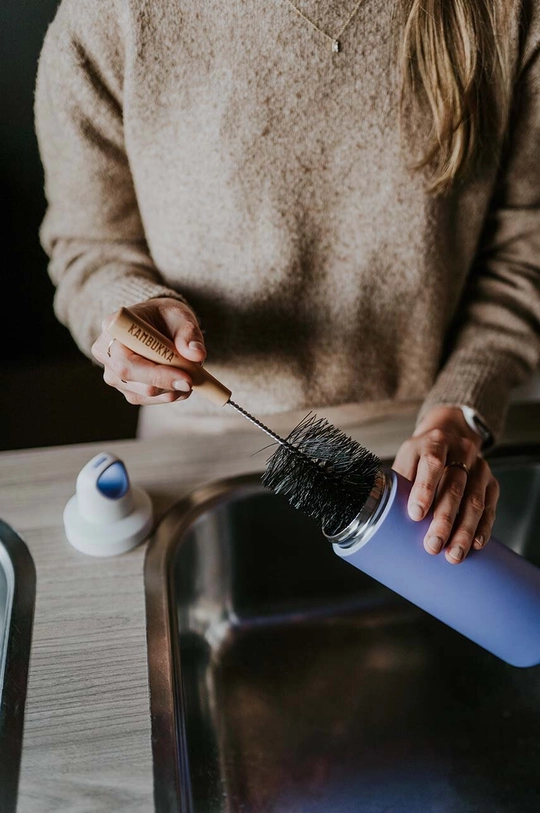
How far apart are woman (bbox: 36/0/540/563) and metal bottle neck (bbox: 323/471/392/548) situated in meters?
0.03

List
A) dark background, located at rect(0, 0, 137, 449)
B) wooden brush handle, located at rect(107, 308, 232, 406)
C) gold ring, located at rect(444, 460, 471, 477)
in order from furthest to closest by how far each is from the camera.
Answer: dark background, located at rect(0, 0, 137, 449), gold ring, located at rect(444, 460, 471, 477), wooden brush handle, located at rect(107, 308, 232, 406)

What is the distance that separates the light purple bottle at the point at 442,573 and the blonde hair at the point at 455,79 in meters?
0.38

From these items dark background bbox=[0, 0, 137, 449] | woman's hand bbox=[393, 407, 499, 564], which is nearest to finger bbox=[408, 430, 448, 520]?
woman's hand bbox=[393, 407, 499, 564]

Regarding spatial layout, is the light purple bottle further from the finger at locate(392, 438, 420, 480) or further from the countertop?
the countertop

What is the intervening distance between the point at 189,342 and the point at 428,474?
0.75ft

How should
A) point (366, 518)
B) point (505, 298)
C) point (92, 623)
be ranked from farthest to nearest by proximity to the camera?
point (505, 298) → point (92, 623) → point (366, 518)

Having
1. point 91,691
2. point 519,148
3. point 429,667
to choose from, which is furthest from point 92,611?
point 519,148

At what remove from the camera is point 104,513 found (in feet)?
2.12

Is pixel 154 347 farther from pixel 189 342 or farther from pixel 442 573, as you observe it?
pixel 442 573

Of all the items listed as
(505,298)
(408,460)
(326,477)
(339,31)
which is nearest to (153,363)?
(326,477)

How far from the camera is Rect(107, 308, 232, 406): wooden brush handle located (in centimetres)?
49

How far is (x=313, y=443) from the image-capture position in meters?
0.54

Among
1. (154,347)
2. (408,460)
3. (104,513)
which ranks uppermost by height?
(154,347)

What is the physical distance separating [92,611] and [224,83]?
1.72 ft
